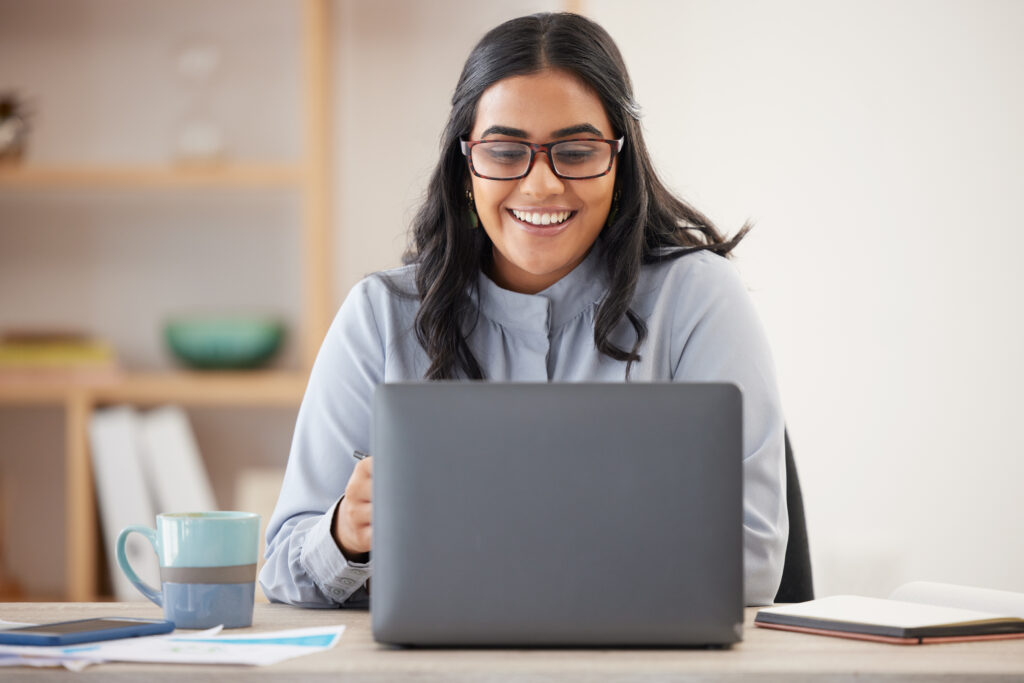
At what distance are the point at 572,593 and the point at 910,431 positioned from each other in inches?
87.3

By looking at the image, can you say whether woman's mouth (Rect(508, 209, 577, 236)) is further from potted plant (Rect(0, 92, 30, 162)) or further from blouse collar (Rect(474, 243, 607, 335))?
potted plant (Rect(0, 92, 30, 162))

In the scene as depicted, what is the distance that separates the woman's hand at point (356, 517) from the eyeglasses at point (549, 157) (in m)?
0.53

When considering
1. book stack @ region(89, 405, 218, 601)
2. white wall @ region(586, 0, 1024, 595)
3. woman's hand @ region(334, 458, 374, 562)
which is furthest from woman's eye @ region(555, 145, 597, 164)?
book stack @ region(89, 405, 218, 601)

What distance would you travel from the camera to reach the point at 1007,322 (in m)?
2.86

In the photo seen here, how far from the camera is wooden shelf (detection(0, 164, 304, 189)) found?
2799 millimetres

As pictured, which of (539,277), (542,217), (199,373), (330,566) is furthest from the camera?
(199,373)

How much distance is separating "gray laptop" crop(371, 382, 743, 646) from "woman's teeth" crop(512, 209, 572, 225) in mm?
714

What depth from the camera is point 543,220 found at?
5.18 ft

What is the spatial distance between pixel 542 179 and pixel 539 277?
0.65ft

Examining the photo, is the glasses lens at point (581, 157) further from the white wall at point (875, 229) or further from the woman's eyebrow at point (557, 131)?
the white wall at point (875, 229)

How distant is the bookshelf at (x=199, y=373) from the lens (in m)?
2.75

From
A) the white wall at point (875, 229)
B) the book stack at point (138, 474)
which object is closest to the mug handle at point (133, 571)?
the book stack at point (138, 474)

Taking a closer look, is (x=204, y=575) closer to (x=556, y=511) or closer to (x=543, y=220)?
(x=556, y=511)

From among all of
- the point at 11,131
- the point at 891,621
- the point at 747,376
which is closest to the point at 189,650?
the point at 891,621
